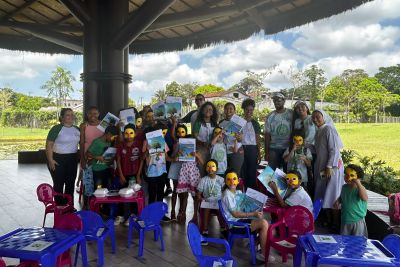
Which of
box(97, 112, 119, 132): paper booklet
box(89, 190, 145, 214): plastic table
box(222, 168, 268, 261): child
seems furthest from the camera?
box(97, 112, 119, 132): paper booklet

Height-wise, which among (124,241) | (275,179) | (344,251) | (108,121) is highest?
(108,121)

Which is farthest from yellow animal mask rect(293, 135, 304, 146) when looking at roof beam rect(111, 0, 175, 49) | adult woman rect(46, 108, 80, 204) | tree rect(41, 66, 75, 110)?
tree rect(41, 66, 75, 110)

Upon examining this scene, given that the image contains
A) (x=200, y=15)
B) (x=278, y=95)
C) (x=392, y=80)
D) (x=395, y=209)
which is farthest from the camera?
(x=392, y=80)

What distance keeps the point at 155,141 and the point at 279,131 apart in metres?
1.64

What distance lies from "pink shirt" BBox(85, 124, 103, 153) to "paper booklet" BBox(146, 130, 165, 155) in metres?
0.89

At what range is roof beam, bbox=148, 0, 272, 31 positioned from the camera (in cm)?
502

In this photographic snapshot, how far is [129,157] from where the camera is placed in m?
4.22

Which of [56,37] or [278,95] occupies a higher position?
[56,37]

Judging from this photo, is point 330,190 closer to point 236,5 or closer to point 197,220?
point 197,220

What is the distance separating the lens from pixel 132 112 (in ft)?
14.7

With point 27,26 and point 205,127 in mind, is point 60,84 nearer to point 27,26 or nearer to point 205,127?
point 27,26

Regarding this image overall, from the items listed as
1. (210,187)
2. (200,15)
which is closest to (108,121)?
(210,187)

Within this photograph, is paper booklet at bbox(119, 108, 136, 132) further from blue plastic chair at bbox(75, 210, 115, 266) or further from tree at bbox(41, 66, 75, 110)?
tree at bbox(41, 66, 75, 110)

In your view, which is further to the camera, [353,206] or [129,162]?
[129,162]
